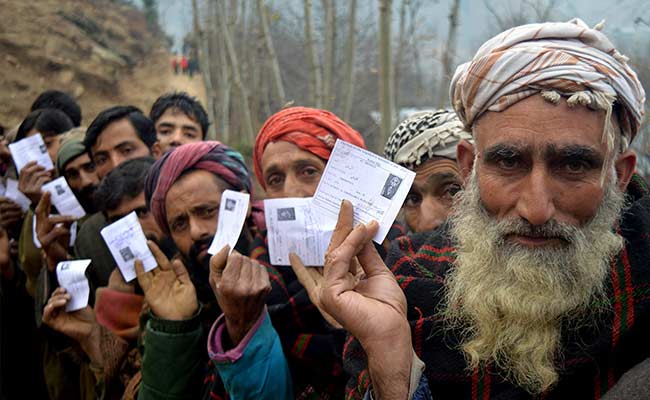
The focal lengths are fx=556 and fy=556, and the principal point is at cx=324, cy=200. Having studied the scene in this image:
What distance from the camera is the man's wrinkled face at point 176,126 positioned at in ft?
15.2

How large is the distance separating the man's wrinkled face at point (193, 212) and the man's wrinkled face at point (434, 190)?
0.98m

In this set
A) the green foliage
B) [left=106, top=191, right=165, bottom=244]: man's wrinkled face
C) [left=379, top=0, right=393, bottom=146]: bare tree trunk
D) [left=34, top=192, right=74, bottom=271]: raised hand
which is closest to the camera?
[left=106, top=191, right=165, bottom=244]: man's wrinkled face

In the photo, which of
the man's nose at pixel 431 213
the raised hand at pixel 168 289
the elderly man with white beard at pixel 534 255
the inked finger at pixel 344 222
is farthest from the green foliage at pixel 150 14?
the elderly man with white beard at pixel 534 255

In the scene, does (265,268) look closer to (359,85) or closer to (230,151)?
(230,151)

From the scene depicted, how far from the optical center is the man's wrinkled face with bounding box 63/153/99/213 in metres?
4.13

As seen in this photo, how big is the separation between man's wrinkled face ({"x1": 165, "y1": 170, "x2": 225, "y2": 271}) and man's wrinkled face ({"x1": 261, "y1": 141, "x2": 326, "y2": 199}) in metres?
0.31

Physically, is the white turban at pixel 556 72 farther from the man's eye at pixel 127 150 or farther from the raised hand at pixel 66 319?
the man's eye at pixel 127 150

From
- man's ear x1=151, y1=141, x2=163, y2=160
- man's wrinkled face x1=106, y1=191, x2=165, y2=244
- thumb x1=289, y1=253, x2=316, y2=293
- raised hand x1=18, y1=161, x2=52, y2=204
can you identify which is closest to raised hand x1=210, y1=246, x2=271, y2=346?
thumb x1=289, y1=253, x2=316, y2=293

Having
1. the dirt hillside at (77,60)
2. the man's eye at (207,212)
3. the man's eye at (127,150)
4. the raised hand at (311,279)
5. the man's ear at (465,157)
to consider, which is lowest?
the dirt hillside at (77,60)

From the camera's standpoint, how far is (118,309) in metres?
2.83

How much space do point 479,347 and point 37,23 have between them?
26500mm

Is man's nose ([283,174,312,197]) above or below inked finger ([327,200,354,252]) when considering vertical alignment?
below

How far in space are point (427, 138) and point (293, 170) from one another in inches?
26.2

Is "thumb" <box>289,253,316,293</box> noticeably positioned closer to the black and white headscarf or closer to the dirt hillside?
the black and white headscarf
